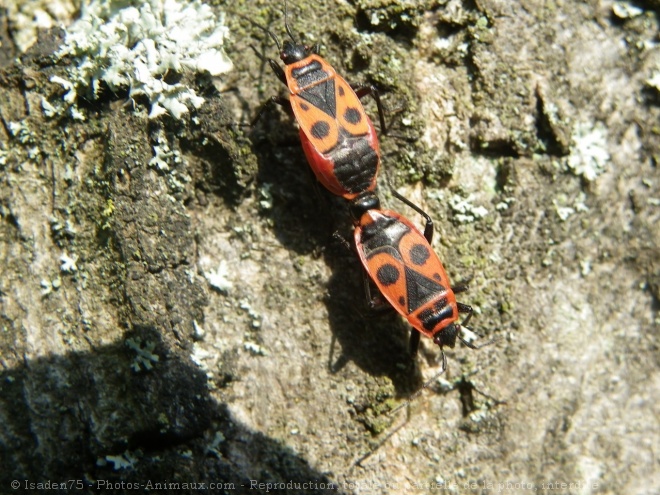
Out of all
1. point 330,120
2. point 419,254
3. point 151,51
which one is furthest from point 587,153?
point 151,51

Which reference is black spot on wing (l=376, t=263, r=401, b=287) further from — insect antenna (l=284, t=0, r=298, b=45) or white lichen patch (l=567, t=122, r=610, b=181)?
insect antenna (l=284, t=0, r=298, b=45)

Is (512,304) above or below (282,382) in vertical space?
above

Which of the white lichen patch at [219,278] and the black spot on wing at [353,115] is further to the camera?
the black spot on wing at [353,115]

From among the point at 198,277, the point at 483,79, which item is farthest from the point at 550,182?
the point at 198,277

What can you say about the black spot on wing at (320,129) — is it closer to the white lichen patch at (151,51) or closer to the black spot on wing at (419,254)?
the white lichen patch at (151,51)

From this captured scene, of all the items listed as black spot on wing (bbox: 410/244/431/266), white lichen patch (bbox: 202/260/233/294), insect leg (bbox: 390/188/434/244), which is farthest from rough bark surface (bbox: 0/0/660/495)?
black spot on wing (bbox: 410/244/431/266)

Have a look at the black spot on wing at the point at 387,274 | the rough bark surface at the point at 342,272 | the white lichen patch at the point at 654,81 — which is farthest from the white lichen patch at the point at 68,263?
the white lichen patch at the point at 654,81

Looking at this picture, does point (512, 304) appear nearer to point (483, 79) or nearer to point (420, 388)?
point (420, 388)

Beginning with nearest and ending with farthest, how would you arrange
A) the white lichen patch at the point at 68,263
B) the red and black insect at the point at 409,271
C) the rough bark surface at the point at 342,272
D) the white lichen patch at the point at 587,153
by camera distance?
the rough bark surface at the point at 342,272 → the white lichen patch at the point at 68,263 → the red and black insect at the point at 409,271 → the white lichen patch at the point at 587,153
